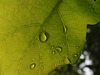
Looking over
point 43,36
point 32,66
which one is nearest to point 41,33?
point 43,36

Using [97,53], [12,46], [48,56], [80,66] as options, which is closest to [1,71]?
[12,46]

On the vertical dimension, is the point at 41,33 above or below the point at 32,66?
above

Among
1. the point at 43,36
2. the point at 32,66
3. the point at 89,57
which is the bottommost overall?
the point at 89,57

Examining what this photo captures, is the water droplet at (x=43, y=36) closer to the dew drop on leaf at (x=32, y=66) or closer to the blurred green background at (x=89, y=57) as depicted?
the dew drop on leaf at (x=32, y=66)

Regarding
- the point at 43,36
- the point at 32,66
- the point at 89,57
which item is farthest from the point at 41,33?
the point at 89,57

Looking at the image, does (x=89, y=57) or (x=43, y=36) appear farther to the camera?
(x=89, y=57)

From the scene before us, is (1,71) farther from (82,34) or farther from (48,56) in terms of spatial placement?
(82,34)

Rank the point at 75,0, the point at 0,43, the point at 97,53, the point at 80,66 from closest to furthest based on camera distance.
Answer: the point at 0,43
the point at 75,0
the point at 80,66
the point at 97,53

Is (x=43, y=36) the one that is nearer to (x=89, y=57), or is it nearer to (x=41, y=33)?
(x=41, y=33)

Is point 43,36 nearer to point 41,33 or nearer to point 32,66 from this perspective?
point 41,33
